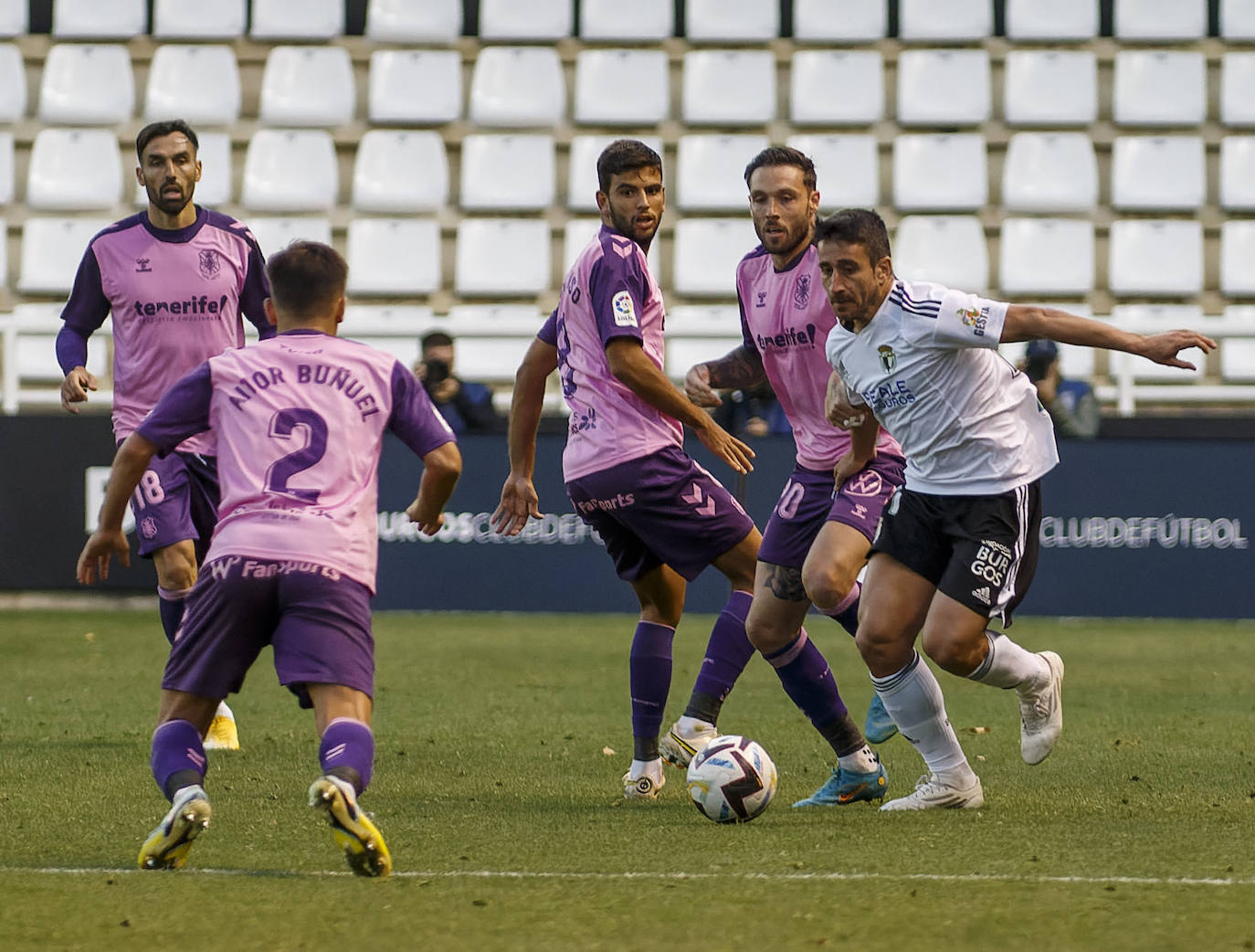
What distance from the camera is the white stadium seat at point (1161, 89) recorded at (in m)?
16.0

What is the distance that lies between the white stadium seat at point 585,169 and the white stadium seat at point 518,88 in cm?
37

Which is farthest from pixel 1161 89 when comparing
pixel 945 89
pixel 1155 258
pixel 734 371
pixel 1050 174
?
pixel 734 371

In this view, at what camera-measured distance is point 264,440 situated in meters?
4.32

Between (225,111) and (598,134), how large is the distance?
3.28 metres

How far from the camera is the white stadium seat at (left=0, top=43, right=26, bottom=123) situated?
16297 millimetres

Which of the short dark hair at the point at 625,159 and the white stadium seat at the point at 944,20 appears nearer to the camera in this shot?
the short dark hair at the point at 625,159

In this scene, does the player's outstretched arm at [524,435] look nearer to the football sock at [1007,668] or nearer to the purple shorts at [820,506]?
the purple shorts at [820,506]

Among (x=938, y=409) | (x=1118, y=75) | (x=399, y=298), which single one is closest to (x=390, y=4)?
(x=399, y=298)

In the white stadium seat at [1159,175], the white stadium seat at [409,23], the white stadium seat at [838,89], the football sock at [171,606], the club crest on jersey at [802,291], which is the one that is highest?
the white stadium seat at [409,23]

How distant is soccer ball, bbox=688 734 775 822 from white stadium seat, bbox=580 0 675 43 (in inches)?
476

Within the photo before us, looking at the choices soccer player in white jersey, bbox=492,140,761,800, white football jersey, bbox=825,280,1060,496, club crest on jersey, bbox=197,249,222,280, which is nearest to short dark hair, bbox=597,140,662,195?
soccer player in white jersey, bbox=492,140,761,800

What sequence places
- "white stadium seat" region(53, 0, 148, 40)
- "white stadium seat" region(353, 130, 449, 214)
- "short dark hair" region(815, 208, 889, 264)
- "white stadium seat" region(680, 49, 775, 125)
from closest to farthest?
"short dark hair" region(815, 208, 889, 264) → "white stadium seat" region(353, 130, 449, 214) → "white stadium seat" region(680, 49, 775, 125) → "white stadium seat" region(53, 0, 148, 40)

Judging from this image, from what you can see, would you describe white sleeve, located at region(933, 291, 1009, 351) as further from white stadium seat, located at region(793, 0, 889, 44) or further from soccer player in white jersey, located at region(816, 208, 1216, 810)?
white stadium seat, located at region(793, 0, 889, 44)

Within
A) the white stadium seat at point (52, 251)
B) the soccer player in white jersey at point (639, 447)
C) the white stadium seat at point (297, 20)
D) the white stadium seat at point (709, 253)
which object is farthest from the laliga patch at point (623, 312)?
the white stadium seat at point (297, 20)
